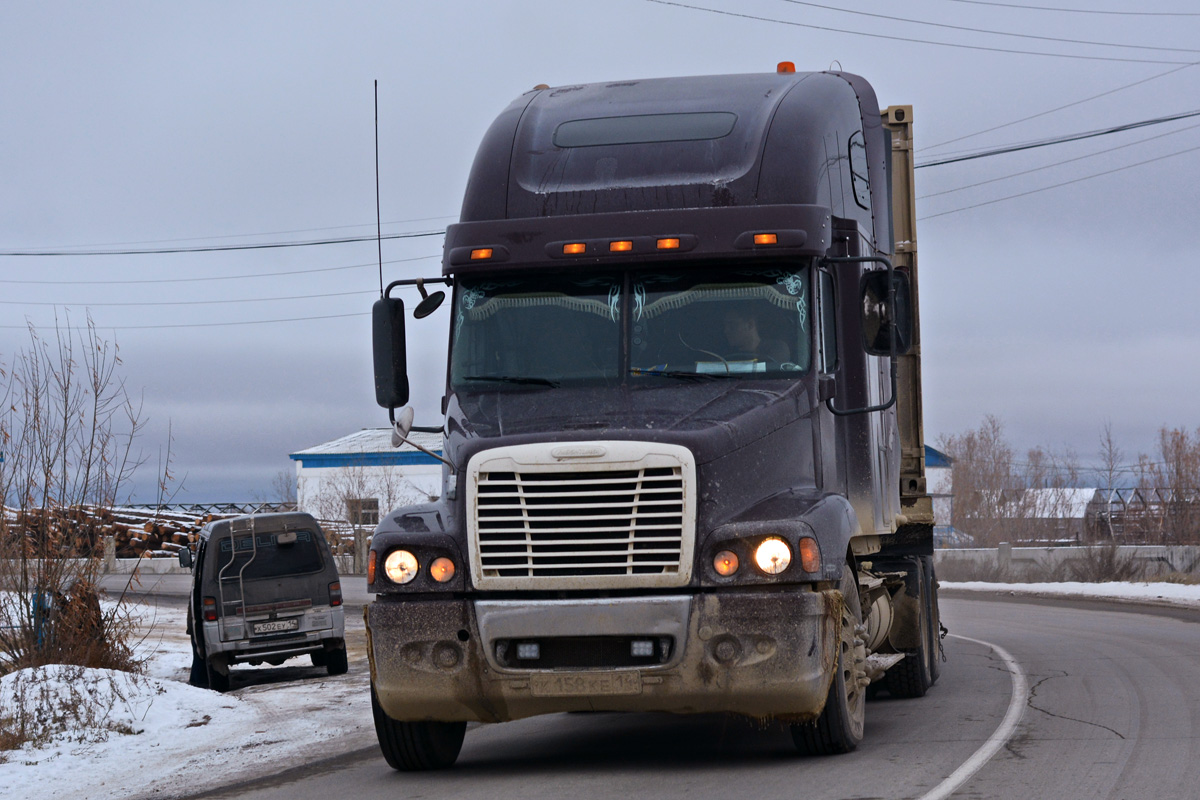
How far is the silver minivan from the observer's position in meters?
17.8

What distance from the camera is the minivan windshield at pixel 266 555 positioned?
59.3 ft

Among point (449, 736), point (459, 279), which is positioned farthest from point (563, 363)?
point (449, 736)

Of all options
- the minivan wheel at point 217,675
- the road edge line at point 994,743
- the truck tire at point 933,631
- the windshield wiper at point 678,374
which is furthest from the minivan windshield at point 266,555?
the windshield wiper at point 678,374

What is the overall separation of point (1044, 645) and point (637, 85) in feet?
34.0

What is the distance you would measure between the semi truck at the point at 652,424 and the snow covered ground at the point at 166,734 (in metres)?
1.90

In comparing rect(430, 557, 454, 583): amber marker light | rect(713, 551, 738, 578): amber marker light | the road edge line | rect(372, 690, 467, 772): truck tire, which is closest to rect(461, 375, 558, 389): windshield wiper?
rect(430, 557, 454, 583): amber marker light

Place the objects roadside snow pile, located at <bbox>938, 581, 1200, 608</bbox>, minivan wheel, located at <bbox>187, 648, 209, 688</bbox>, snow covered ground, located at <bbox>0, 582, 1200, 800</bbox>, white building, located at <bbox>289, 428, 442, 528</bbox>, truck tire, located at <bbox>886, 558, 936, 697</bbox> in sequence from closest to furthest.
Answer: snow covered ground, located at <bbox>0, 582, 1200, 800</bbox> → truck tire, located at <bbox>886, 558, 936, 697</bbox> → minivan wheel, located at <bbox>187, 648, 209, 688</bbox> → roadside snow pile, located at <bbox>938, 581, 1200, 608</bbox> → white building, located at <bbox>289, 428, 442, 528</bbox>

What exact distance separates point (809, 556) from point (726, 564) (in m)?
0.45

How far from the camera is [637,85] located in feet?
33.2

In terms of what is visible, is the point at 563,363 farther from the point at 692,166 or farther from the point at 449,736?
the point at 449,736

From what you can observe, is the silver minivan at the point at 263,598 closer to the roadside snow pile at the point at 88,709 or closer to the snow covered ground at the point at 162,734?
the snow covered ground at the point at 162,734

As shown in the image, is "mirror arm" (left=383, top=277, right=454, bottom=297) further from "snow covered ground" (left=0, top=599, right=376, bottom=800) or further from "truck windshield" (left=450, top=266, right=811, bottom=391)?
"snow covered ground" (left=0, top=599, right=376, bottom=800)

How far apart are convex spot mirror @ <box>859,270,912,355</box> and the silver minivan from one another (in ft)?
35.7

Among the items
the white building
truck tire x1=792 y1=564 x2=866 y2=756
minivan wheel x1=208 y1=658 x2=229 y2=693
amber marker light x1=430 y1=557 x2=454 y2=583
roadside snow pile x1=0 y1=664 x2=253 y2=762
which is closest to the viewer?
amber marker light x1=430 y1=557 x2=454 y2=583
